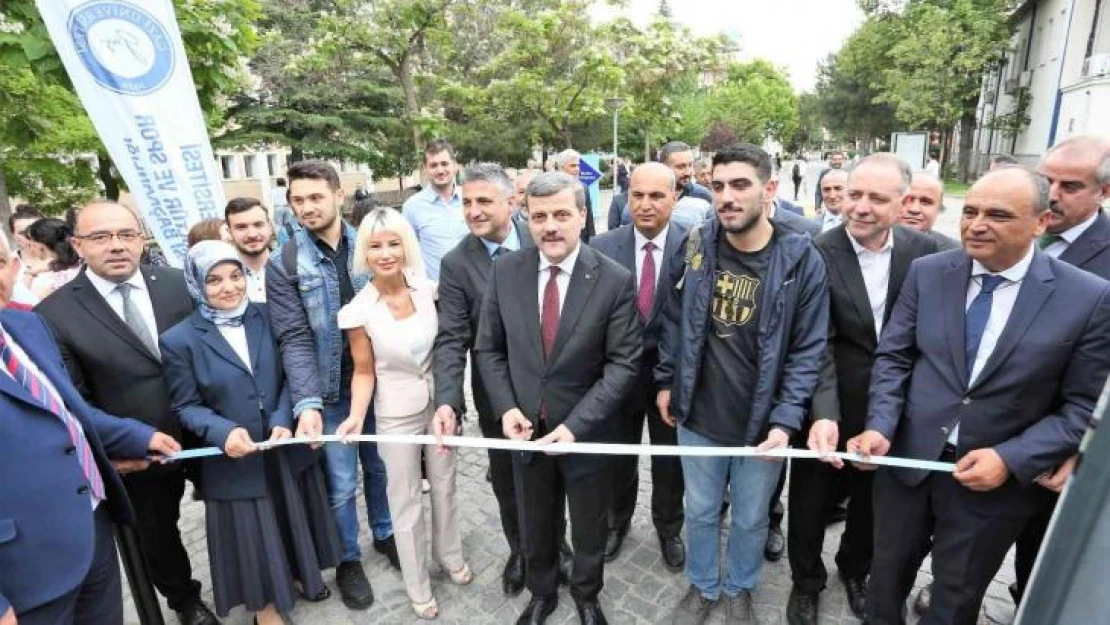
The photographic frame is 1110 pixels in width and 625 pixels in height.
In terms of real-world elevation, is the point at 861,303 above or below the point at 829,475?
above

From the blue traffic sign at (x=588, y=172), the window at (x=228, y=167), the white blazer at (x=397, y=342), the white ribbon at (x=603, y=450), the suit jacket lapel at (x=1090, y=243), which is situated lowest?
the white ribbon at (x=603, y=450)

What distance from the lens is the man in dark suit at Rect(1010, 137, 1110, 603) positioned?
9.23 ft

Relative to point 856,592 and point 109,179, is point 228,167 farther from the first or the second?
point 856,592

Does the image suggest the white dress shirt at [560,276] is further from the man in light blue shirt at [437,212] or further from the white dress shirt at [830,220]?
the white dress shirt at [830,220]

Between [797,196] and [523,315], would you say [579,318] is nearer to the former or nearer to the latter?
[523,315]

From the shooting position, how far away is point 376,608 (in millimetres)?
3582

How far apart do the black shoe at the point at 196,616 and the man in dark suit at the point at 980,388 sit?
3.59 meters

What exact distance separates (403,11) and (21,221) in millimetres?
7363

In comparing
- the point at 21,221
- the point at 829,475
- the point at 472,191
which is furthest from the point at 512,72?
the point at 829,475

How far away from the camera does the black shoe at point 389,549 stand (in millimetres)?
3938

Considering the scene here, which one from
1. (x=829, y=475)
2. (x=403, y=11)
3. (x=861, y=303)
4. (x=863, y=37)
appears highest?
(x=863, y=37)

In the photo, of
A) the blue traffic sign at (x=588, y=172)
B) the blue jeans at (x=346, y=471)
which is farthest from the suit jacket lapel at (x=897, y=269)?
the blue traffic sign at (x=588, y=172)

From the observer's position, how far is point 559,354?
2938 millimetres

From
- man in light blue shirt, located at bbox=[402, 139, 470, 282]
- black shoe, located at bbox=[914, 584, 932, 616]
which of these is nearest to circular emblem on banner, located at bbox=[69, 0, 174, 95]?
man in light blue shirt, located at bbox=[402, 139, 470, 282]
